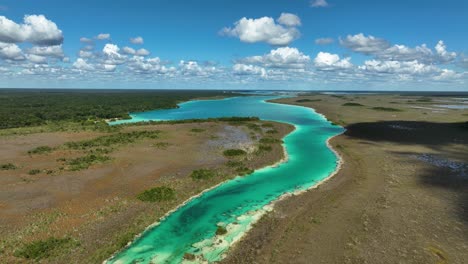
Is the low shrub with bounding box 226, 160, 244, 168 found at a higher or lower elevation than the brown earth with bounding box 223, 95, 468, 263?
higher

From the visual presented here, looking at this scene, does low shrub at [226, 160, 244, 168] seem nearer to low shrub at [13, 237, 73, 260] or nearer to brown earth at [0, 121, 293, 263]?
brown earth at [0, 121, 293, 263]

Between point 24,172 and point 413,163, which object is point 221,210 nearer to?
point 24,172

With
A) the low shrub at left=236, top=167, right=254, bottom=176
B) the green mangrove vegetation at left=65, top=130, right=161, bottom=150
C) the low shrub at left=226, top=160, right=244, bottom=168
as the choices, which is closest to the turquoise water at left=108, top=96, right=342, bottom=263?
the low shrub at left=236, top=167, right=254, bottom=176

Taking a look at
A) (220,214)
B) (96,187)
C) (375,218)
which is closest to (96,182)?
(96,187)

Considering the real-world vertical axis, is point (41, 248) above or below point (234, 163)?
below

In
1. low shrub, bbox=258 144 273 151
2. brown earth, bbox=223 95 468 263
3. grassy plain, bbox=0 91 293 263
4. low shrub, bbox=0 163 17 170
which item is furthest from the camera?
low shrub, bbox=258 144 273 151

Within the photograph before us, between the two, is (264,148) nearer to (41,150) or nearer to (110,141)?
(110,141)

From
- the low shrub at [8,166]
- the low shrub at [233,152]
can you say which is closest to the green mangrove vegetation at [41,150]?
the low shrub at [8,166]
